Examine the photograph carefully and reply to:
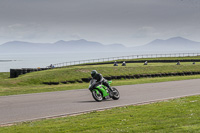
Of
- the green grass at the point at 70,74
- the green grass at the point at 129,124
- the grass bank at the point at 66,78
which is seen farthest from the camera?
the green grass at the point at 70,74

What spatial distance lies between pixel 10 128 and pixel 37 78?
21593 millimetres

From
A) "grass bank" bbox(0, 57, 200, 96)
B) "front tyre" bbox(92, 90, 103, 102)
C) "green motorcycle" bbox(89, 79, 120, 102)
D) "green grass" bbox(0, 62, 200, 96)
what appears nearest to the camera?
"green motorcycle" bbox(89, 79, 120, 102)

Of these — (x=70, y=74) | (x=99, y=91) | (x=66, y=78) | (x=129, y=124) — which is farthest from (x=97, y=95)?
(x=70, y=74)

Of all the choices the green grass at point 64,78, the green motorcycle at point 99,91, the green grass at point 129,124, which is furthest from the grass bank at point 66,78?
the green grass at point 129,124

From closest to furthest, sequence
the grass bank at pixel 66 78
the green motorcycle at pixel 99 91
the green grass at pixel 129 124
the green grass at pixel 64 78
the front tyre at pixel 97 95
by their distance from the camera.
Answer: the green grass at pixel 129 124
the green motorcycle at pixel 99 91
the front tyre at pixel 97 95
the green grass at pixel 64 78
the grass bank at pixel 66 78

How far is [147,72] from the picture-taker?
37000mm

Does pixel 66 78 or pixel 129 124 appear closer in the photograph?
pixel 129 124

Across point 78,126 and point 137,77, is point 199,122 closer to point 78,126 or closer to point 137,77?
point 78,126

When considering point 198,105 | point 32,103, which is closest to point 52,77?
point 32,103

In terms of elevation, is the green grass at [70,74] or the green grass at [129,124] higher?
the green grass at [70,74]

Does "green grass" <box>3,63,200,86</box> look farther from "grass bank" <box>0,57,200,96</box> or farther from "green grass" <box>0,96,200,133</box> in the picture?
"green grass" <box>0,96,200,133</box>

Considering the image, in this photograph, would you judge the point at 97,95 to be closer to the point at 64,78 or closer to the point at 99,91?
the point at 99,91

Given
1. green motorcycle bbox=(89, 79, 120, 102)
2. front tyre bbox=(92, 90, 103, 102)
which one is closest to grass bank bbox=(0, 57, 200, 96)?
green motorcycle bbox=(89, 79, 120, 102)

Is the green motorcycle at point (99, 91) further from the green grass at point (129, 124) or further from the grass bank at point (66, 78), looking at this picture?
the grass bank at point (66, 78)
